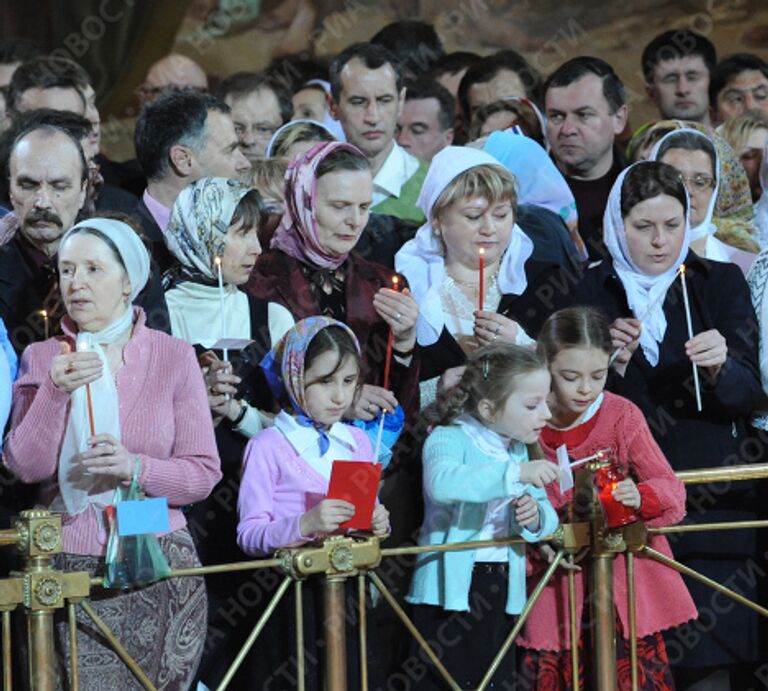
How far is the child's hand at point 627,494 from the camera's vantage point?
15.7ft

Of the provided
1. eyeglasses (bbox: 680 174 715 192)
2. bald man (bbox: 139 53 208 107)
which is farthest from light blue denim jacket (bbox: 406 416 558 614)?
bald man (bbox: 139 53 208 107)

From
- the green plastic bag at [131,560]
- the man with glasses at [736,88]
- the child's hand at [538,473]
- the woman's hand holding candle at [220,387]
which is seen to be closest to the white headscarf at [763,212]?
the man with glasses at [736,88]

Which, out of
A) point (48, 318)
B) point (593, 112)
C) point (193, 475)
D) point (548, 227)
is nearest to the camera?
point (193, 475)

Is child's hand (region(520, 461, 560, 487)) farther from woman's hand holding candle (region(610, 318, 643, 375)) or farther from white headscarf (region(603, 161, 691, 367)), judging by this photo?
white headscarf (region(603, 161, 691, 367))

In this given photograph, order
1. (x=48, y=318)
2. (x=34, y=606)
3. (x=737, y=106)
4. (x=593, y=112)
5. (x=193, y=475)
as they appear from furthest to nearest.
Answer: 1. (x=737, y=106)
2. (x=593, y=112)
3. (x=48, y=318)
4. (x=193, y=475)
5. (x=34, y=606)

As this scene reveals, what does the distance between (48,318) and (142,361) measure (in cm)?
50

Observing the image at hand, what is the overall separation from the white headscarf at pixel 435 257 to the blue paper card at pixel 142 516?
4.69 feet

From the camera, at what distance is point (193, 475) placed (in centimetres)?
446

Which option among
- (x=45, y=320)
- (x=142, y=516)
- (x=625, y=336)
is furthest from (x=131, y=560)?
(x=625, y=336)

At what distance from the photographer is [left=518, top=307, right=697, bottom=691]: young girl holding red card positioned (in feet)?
16.3

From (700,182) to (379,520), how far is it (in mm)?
2324

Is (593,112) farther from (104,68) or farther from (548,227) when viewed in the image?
(104,68)

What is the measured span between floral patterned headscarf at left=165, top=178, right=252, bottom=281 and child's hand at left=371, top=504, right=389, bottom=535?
95 centimetres

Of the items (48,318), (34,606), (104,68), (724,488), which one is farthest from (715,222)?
(104,68)
